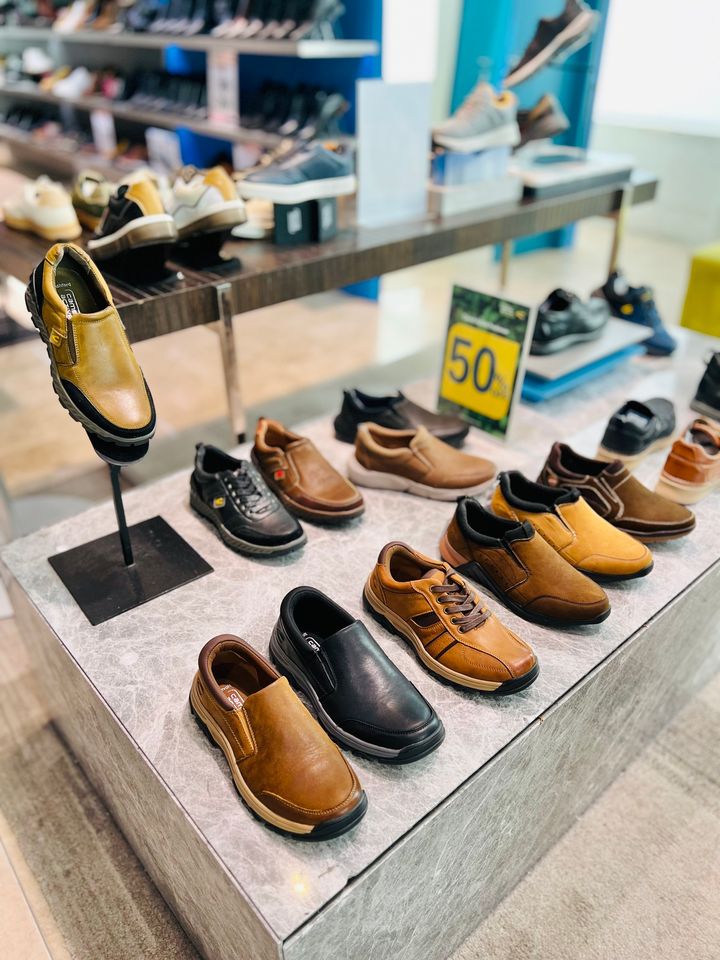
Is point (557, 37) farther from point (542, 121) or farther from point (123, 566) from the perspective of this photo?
point (123, 566)

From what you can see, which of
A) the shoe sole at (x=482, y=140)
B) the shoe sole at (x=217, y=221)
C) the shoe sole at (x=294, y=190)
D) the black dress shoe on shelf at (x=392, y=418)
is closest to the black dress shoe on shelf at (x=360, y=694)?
the black dress shoe on shelf at (x=392, y=418)

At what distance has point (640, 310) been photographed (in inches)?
87.1

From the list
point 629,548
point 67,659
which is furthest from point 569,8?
point 67,659

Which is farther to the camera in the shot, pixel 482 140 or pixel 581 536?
pixel 482 140

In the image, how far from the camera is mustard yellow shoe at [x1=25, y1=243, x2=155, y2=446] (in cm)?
103

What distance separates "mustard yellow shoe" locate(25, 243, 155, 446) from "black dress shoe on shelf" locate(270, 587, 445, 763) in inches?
14.2

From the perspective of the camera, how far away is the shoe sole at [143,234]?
1.42 meters

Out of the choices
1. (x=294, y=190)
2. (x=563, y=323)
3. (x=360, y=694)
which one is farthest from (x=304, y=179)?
(x=360, y=694)

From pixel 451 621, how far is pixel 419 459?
1.54 feet

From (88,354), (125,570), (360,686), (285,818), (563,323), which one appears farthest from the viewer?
(563,323)

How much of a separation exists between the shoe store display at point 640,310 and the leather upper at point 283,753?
5.71 ft

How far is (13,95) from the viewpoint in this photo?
217 inches

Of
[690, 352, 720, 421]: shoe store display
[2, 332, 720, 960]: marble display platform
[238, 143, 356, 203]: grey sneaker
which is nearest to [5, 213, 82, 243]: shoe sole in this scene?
[238, 143, 356, 203]: grey sneaker

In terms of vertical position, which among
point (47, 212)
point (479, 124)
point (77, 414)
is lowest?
point (77, 414)
